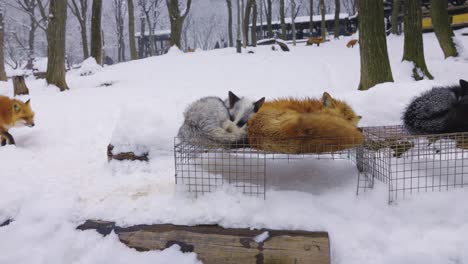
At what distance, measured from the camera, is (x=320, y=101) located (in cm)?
366

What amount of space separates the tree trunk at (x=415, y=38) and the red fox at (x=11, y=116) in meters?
7.96

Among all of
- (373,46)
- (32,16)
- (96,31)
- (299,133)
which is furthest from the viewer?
(32,16)

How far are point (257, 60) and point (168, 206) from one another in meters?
15.4

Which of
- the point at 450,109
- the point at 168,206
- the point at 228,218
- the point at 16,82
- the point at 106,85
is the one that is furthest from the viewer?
the point at 106,85

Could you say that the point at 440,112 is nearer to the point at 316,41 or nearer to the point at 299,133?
the point at 299,133

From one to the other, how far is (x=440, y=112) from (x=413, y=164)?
62 centimetres

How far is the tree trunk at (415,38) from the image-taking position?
8461mm

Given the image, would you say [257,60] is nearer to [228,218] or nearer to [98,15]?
[98,15]

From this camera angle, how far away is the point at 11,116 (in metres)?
5.32

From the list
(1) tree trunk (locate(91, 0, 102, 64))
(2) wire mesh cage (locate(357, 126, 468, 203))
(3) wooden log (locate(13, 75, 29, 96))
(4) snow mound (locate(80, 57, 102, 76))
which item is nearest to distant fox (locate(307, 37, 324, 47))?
(1) tree trunk (locate(91, 0, 102, 64))

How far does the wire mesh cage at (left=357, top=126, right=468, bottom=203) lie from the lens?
2.88 m

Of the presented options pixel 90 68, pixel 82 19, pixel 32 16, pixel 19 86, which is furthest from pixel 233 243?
pixel 32 16

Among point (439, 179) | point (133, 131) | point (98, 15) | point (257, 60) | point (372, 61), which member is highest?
point (98, 15)

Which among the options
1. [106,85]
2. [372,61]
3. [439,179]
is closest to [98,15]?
[106,85]
